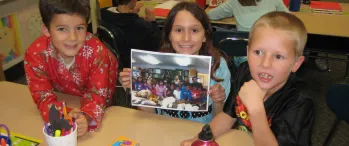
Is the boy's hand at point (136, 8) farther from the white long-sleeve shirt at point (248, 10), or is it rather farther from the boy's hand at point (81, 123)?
the boy's hand at point (81, 123)

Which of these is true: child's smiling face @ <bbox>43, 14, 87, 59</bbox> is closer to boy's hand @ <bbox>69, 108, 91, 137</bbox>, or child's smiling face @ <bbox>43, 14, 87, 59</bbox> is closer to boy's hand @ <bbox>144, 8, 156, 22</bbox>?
boy's hand @ <bbox>69, 108, 91, 137</bbox>

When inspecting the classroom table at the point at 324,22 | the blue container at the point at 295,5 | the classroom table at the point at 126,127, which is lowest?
the classroom table at the point at 126,127

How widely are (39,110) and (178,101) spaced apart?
0.66 metres

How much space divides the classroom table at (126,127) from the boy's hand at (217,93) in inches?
6.7

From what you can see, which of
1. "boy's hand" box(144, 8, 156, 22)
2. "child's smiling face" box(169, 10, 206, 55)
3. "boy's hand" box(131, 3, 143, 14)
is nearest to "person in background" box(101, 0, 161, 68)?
"boy's hand" box(144, 8, 156, 22)

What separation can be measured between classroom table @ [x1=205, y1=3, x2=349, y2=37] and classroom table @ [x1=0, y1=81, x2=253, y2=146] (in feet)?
5.83

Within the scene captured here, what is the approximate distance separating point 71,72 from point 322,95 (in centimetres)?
267

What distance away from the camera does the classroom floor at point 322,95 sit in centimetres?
274

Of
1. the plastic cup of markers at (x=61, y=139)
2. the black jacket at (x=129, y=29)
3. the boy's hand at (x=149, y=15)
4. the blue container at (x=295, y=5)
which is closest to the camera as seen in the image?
the plastic cup of markers at (x=61, y=139)

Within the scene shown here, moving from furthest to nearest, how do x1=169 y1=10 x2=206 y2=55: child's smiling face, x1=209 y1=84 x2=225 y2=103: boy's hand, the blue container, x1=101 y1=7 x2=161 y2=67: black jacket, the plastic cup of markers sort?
→ the blue container, x1=101 y1=7 x2=161 y2=67: black jacket, x1=169 y1=10 x2=206 y2=55: child's smiling face, x1=209 y1=84 x2=225 y2=103: boy's hand, the plastic cup of markers

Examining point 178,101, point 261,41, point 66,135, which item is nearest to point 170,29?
point 178,101

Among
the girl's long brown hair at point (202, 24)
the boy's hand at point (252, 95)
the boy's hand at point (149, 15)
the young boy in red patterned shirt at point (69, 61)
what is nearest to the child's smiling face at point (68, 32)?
the young boy in red patterned shirt at point (69, 61)

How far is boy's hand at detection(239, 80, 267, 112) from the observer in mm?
1237

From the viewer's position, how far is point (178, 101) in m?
1.43
